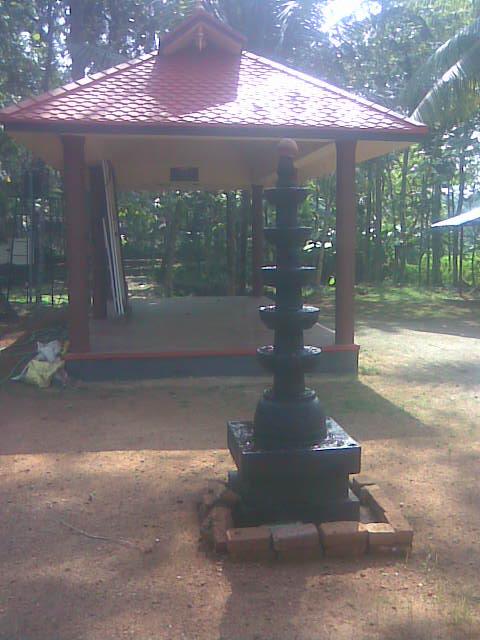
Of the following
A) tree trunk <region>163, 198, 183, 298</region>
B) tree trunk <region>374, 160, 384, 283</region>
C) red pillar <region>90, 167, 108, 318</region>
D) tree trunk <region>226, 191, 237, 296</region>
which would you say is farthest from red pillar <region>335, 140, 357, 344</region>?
tree trunk <region>374, 160, 384, 283</region>

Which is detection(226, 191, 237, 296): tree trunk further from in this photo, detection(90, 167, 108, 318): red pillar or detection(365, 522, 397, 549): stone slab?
detection(365, 522, 397, 549): stone slab

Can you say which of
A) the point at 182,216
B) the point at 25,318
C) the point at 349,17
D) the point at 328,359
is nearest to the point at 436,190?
the point at 349,17

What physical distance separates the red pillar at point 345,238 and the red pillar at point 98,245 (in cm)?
473

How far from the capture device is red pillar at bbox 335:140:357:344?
807cm

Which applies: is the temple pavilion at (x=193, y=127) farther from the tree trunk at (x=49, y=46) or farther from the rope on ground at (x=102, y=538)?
the tree trunk at (x=49, y=46)

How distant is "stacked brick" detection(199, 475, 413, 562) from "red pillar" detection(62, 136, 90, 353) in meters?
4.35

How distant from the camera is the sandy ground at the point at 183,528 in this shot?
3133 mm

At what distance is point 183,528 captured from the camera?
409cm

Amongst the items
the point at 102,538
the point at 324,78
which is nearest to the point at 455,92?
the point at 324,78

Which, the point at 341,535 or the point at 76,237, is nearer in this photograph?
the point at 341,535

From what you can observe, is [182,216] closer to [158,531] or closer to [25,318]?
[25,318]

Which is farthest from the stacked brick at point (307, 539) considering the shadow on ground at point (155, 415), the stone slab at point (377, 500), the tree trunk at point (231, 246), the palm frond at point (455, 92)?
the tree trunk at point (231, 246)

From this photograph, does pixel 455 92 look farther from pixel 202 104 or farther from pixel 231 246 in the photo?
pixel 202 104

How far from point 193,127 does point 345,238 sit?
2190 mm
